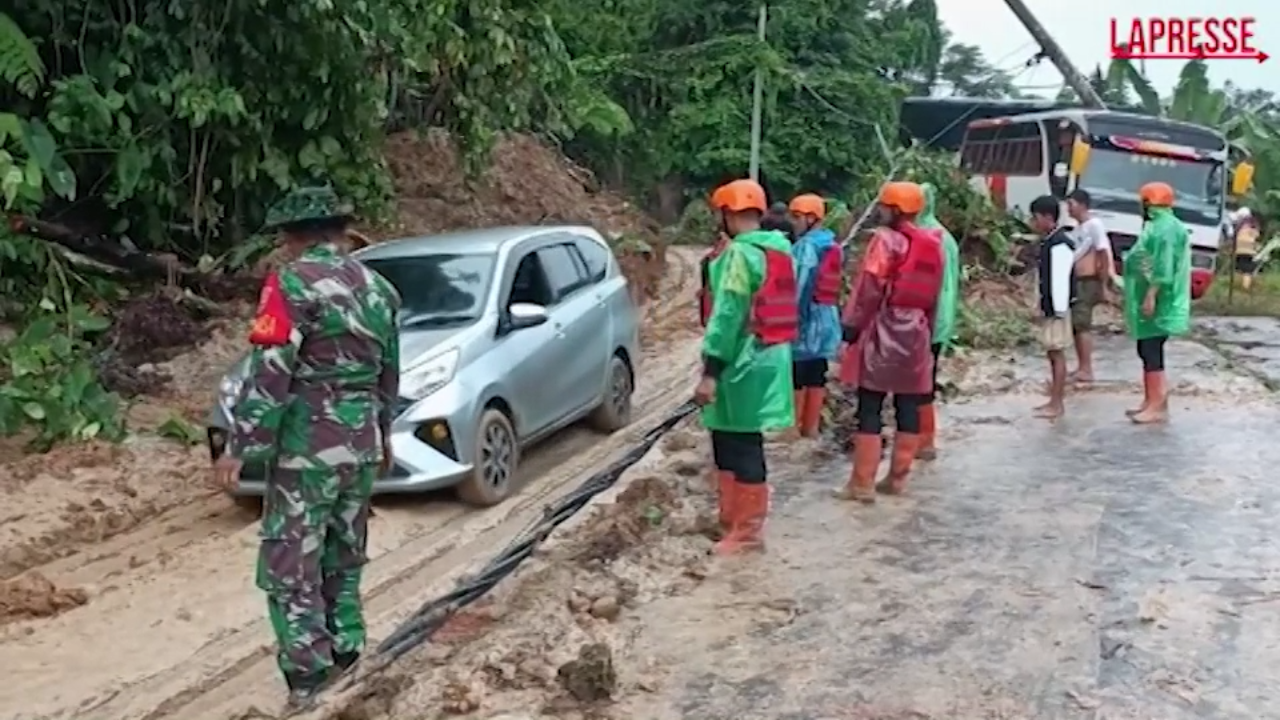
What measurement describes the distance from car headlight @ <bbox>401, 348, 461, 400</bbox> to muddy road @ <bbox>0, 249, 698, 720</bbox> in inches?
25.2

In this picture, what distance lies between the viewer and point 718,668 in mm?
5684

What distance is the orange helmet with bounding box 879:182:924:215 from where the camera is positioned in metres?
7.96

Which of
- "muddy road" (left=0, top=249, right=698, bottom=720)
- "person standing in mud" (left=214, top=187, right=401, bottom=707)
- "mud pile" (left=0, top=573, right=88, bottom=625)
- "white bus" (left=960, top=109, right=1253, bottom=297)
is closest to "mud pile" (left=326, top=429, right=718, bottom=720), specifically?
"person standing in mud" (left=214, top=187, right=401, bottom=707)

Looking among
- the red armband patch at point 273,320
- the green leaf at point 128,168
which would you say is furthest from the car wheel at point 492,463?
the green leaf at point 128,168

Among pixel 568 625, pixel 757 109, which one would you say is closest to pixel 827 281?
pixel 568 625

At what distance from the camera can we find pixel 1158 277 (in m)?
10.6

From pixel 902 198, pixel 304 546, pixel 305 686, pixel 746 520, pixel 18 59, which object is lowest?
pixel 746 520

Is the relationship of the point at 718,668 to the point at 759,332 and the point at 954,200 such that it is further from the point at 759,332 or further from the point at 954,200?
the point at 954,200

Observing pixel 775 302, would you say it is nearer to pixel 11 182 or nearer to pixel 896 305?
pixel 896 305

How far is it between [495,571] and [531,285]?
3349 mm

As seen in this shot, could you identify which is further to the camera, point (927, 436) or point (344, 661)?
point (927, 436)

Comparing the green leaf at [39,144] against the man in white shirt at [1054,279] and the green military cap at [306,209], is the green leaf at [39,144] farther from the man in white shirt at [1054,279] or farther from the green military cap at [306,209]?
the man in white shirt at [1054,279]

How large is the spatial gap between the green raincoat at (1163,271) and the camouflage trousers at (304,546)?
6.93 metres

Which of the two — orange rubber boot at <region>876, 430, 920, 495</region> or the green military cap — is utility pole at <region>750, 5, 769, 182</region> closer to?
orange rubber boot at <region>876, 430, 920, 495</region>
